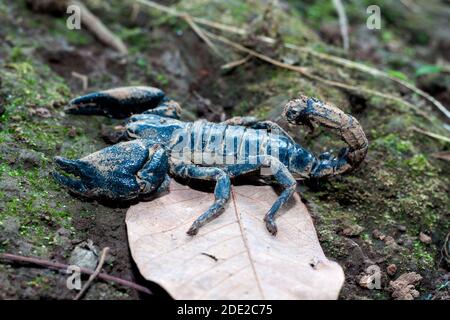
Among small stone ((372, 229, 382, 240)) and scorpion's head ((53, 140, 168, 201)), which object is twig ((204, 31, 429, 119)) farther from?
scorpion's head ((53, 140, 168, 201))

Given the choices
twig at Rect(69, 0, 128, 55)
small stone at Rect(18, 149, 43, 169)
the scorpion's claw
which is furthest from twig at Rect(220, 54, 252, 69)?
small stone at Rect(18, 149, 43, 169)

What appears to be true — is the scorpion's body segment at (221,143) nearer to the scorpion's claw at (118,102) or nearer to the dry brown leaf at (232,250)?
the dry brown leaf at (232,250)

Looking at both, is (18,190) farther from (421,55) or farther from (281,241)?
(421,55)

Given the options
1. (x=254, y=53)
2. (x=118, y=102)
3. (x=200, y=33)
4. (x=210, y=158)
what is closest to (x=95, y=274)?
(x=210, y=158)

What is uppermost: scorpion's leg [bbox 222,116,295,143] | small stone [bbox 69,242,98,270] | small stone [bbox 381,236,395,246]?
scorpion's leg [bbox 222,116,295,143]

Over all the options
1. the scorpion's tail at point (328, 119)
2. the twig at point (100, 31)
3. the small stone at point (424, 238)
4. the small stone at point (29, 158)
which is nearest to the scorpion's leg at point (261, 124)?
the scorpion's tail at point (328, 119)

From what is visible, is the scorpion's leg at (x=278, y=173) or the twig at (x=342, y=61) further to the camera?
the twig at (x=342, y=61)
